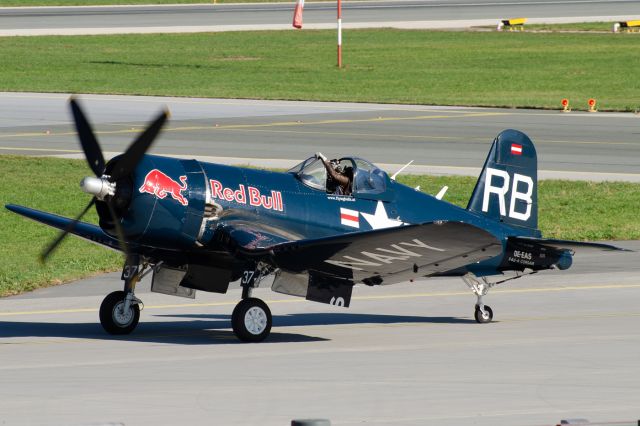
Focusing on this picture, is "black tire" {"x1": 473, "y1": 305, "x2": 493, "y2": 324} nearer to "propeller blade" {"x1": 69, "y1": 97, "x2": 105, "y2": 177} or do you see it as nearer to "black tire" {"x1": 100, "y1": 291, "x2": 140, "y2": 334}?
"black tire" {"x1": 100, "y1": 291, "x2": 140, "y2": 334}

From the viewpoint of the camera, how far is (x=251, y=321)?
1574cm

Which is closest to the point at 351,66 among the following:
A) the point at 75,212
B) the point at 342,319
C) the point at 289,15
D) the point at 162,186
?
the point at 289,15

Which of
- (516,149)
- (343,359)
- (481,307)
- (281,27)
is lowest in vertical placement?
(343,359)

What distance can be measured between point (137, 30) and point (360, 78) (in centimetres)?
2609

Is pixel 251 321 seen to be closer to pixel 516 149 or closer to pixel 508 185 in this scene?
pixel 508 185

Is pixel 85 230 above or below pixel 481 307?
above

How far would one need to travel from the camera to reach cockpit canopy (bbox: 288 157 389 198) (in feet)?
54.5

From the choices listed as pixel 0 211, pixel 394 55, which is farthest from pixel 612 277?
pixel 394 55

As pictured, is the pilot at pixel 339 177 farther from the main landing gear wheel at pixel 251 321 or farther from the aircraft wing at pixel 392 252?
the main landing gear wheel at pixel 251 321

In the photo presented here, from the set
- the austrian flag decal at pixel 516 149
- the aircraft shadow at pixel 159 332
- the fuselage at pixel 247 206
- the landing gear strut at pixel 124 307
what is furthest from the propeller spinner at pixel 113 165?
the austrian flag decal at pixel 516 149

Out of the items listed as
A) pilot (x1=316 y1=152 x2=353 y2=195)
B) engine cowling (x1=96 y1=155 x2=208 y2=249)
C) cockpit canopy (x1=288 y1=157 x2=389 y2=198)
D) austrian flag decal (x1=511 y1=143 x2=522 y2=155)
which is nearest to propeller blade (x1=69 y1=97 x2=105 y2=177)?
engine cowling (x1=96 y1=155 x2=208 y2=249)

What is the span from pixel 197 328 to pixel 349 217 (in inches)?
99.6

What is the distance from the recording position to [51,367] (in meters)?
14.1

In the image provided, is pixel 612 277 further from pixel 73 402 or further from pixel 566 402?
pixel 73 402
